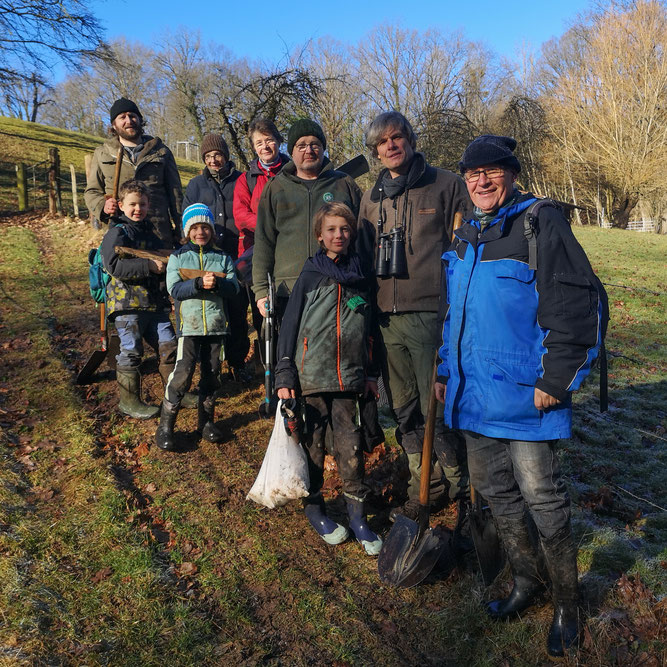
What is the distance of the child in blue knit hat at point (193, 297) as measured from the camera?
15.4 ft

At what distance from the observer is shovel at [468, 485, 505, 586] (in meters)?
3.09

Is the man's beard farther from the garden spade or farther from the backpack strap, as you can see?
the backpack strap

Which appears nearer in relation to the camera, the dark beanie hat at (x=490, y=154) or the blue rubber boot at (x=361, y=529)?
the dark beanie hat at (x=490, y=154)

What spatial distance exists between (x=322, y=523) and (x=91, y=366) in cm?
364

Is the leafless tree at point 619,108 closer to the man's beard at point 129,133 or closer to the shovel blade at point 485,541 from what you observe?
the man's beard at point 129,133

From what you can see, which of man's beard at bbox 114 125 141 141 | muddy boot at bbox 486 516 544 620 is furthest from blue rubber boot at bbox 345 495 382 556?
man's beard at bbox 114 125 141 141

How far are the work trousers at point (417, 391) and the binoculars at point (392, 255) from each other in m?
0.28

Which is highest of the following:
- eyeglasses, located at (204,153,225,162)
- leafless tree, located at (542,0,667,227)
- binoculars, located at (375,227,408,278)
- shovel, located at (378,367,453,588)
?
leafless tree, located at (542,0,667,227)

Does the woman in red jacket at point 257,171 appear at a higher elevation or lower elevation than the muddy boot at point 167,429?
higher

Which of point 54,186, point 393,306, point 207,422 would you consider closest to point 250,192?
point 207,422

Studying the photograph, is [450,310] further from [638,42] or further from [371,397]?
[638,42]

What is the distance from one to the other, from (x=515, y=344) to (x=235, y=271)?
3.03 metres

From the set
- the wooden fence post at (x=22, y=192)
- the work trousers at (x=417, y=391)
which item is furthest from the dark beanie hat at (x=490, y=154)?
the wooden fence post at (x=22, y=192)

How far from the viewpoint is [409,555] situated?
3129 millimetres
